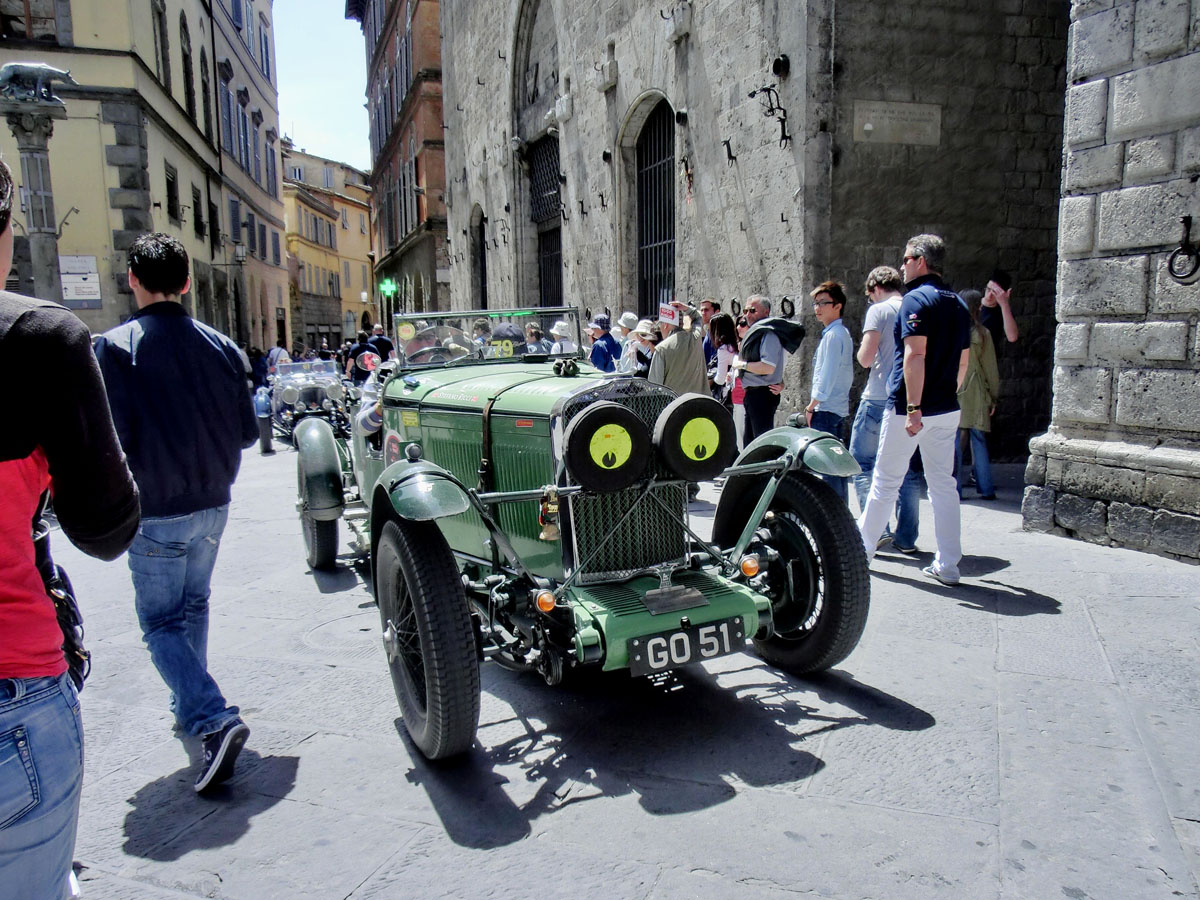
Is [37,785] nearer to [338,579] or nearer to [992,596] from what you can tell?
[338,579]

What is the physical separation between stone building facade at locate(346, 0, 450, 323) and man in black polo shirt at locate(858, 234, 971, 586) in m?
17.6

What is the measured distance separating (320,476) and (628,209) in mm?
8490

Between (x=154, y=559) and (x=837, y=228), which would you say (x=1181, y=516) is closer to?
(x=837, y=228)

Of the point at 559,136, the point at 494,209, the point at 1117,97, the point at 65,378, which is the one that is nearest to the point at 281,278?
the point at 494,209

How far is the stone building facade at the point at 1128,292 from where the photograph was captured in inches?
196

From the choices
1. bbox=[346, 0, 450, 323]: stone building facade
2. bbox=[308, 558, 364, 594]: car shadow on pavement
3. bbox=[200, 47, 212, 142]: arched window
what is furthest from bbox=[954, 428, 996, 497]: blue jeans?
bbox=[200, 47, 212, 142]: arched window

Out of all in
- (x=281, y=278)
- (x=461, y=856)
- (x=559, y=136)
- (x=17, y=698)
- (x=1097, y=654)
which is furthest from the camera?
(x=281, y=278)

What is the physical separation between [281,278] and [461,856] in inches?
1443

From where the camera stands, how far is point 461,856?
97.3 inches

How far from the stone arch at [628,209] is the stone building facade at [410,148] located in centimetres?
961

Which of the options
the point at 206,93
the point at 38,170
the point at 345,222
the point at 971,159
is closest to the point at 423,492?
the point at 971,159

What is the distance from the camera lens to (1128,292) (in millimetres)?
5301

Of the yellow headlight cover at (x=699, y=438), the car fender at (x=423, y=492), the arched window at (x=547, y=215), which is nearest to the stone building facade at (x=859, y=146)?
the arched window at (x=547, y=215)

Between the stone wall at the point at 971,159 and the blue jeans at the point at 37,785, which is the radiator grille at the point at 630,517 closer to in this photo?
the blue jeans at the point at 37,785
